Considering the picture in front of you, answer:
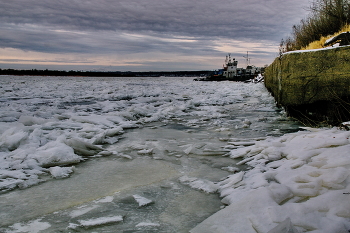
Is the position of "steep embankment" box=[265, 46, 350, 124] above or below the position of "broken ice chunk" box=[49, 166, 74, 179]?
above

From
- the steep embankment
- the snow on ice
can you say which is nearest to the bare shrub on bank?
the steep embankment

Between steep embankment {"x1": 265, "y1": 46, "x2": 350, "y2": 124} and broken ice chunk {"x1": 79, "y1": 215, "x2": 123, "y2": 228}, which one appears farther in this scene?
steep embankment {"x1": 265, "y1": 46, "x2": 350, "y2": 124}

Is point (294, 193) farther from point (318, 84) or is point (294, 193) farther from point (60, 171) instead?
point (318, 84)

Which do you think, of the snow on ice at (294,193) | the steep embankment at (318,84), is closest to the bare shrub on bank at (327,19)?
the steep embankment at (318,84)

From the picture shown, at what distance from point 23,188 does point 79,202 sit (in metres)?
0.63

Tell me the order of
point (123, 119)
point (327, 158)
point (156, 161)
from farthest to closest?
1. point (123, 119)
2. point (156, 161)
3. point (327, 158)

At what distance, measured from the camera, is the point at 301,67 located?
412 centimetres

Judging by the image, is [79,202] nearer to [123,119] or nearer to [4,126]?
[4,126]

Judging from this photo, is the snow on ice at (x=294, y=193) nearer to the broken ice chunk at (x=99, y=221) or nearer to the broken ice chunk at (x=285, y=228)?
the broken ice chunk at (x=285, y=228)

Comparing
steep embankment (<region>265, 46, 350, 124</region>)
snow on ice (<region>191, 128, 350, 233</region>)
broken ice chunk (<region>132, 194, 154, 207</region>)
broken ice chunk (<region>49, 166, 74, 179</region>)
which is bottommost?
broken ice chunk (<region>132, 194, 154, 207</region>)

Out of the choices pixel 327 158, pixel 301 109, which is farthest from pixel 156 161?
pixel 301 109

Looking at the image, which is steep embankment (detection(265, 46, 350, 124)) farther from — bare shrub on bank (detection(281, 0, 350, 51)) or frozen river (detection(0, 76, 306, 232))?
bare shrub on bank (detection(281, 0, 350, 51))

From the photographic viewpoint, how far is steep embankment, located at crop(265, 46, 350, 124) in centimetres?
362

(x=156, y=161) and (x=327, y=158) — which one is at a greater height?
(x=327, y=158)
